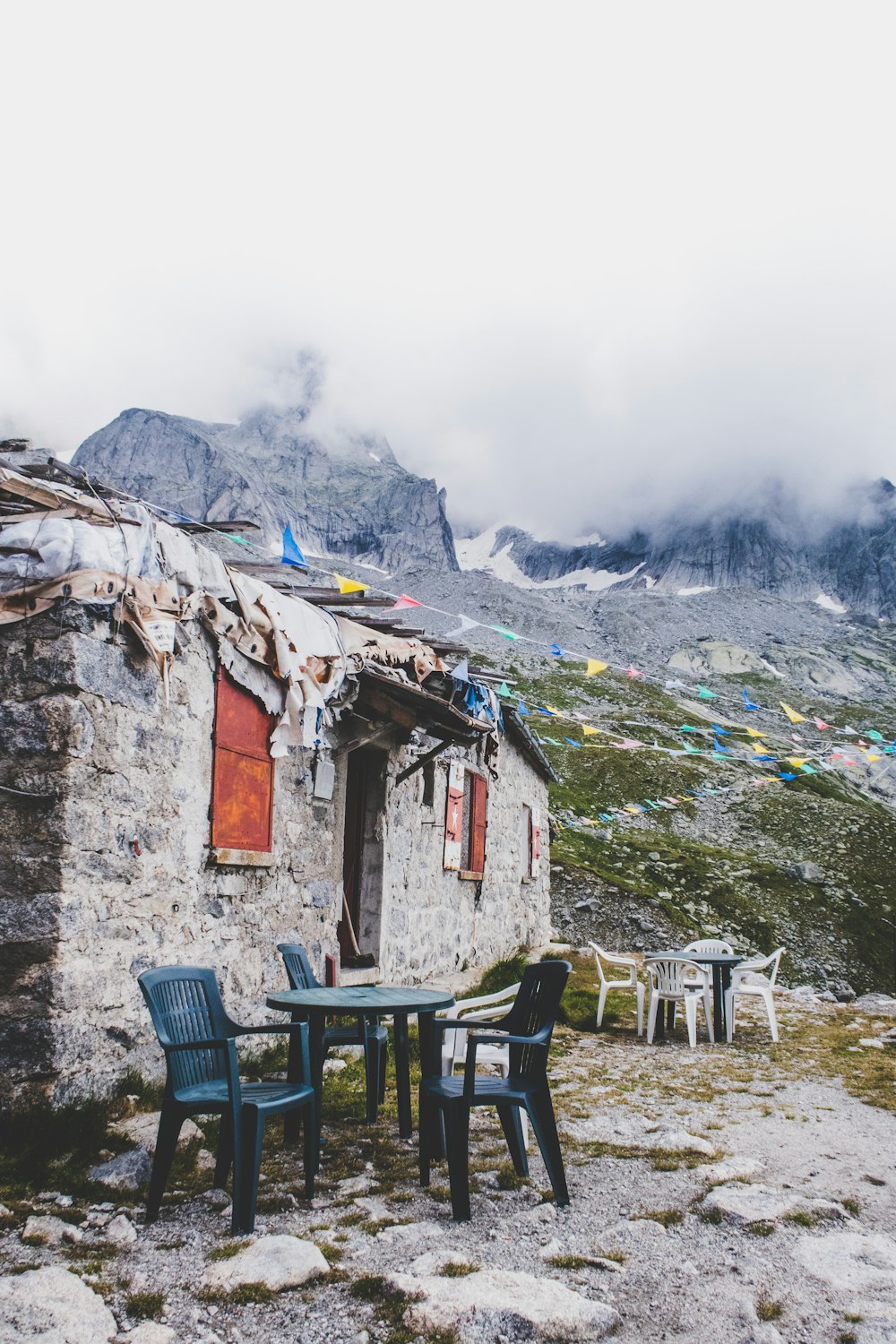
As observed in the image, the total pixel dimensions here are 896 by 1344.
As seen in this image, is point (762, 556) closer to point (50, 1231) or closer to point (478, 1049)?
point (478, 1049)

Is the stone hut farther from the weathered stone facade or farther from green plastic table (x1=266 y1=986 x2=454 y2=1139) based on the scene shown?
green plastic table (x1=266 y1=986 x2=454 y2=1139)

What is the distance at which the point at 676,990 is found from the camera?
7.78m

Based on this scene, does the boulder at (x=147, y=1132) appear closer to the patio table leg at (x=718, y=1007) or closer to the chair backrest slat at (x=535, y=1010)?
the chair backrest slat at (x=535, y=1010)

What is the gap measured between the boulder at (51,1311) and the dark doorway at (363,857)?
462 cm

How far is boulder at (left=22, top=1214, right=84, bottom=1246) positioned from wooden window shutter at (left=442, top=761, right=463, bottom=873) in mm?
5859

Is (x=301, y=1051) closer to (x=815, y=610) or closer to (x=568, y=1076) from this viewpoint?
(x=568, y=1076)

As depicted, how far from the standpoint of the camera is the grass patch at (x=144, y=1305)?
2.45m

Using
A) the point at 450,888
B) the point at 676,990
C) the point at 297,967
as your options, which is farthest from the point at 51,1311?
the point at 450,888

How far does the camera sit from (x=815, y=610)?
369ft

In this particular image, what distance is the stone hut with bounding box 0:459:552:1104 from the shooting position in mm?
3949

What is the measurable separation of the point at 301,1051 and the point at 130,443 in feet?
385

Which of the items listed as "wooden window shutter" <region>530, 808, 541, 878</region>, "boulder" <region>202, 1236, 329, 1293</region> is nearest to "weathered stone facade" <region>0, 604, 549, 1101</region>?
"boulder" <region>202, 1236, 329, 1293</region>

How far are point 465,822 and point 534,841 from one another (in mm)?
3375

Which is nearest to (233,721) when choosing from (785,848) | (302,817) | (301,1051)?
(302,817)
